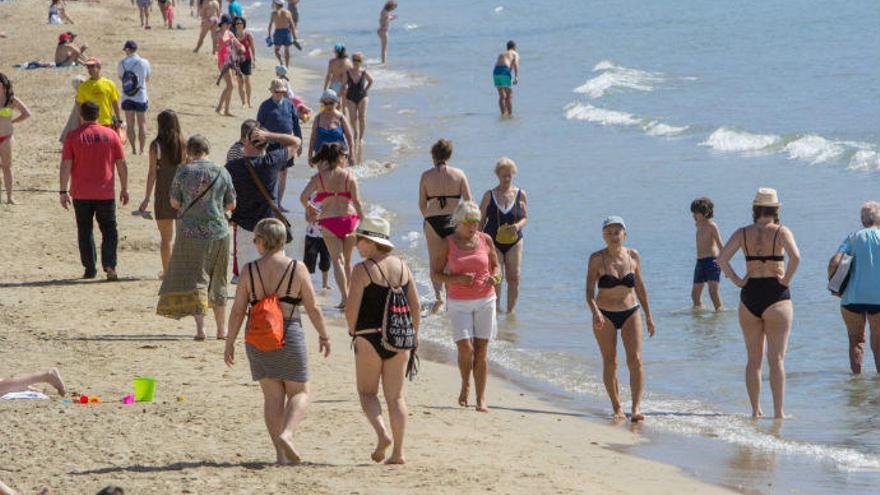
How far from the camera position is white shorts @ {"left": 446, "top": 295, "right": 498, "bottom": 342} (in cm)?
954

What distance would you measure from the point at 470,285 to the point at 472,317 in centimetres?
29

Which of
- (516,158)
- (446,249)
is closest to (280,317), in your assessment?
(446,249)

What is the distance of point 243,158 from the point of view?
37.8ft

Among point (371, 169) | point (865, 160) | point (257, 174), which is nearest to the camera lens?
point (257, 174)

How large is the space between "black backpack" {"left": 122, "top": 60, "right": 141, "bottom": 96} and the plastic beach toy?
10.3 meters

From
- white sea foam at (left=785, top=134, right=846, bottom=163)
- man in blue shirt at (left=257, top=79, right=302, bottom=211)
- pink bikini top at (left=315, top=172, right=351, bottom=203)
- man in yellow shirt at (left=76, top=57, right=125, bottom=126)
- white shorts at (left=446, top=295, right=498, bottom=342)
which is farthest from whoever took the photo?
white sea foam at (left=785, top=134, right=846, bottom=163)

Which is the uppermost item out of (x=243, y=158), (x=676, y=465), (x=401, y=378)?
(x=243, y=158)

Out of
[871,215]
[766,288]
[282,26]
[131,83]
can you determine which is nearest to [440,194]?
[766,288]

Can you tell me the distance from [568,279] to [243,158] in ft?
15.0

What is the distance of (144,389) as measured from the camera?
29.4 ft

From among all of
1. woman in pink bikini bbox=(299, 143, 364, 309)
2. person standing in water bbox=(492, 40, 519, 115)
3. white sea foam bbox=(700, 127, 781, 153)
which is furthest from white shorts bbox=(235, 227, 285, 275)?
person standing in water bbox=(492, 40, 519, 115)

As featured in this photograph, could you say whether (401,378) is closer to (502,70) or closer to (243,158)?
(243,158)

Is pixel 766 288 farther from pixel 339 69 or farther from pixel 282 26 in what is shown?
pixel 282 26

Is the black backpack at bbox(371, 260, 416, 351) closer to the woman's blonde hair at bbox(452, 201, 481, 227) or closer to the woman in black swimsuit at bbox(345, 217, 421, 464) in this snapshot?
the woman in black swimsuit at bbox(345, 217, 421, 464)
